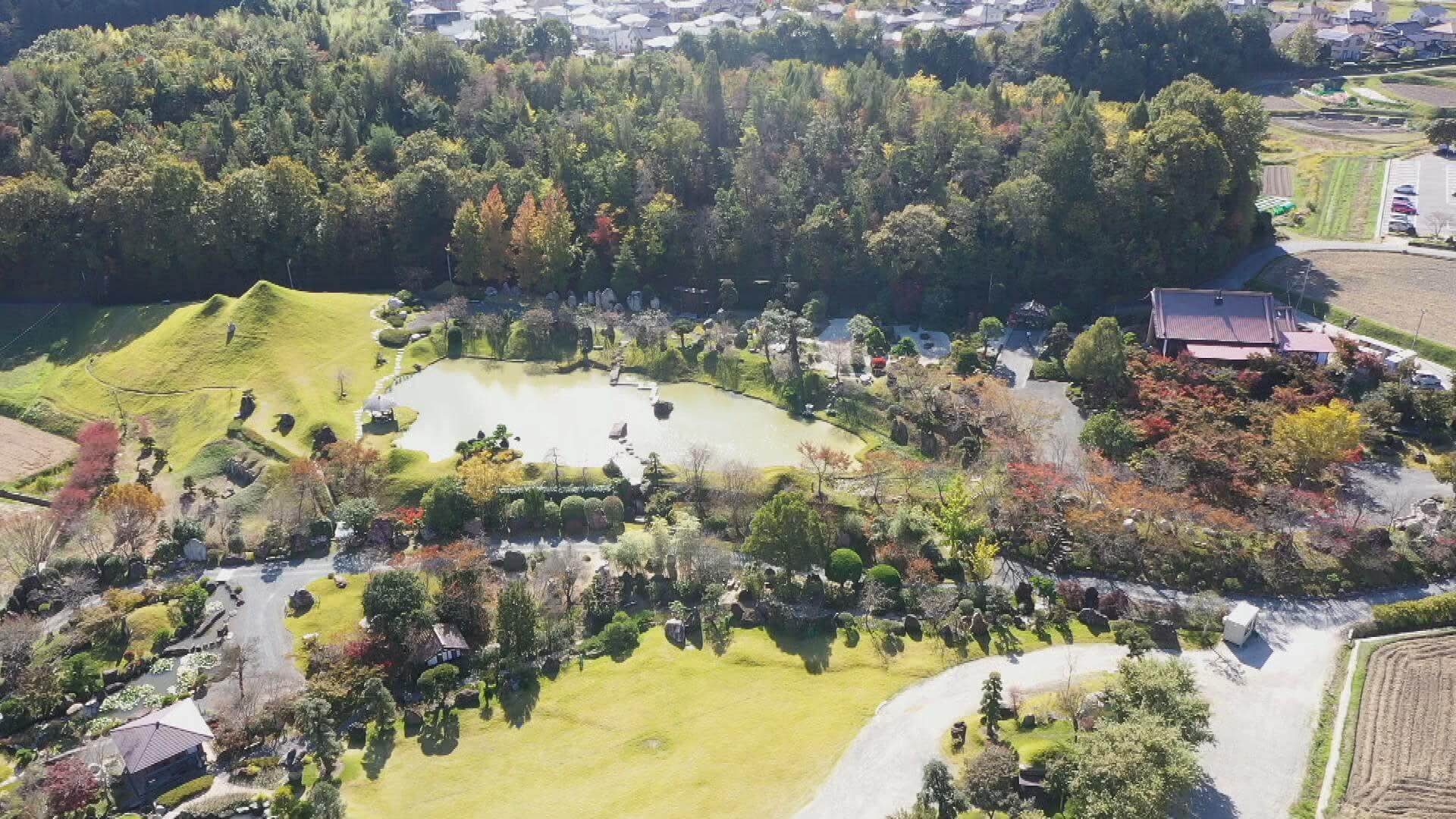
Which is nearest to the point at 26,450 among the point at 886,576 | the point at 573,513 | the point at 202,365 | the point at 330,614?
the point at 202,365

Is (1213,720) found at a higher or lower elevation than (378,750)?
higher

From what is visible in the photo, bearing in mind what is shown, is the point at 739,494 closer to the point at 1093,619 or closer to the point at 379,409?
the point at 1093,619

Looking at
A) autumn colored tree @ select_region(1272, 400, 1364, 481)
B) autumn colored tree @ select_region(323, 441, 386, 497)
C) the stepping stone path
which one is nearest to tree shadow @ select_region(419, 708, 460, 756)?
autumn colored tree @ select_region(323, 441, 386, 497)

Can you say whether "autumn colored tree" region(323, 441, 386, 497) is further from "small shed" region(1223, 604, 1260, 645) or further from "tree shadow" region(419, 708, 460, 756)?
"small shed" region(1223, 604, 1260, 645)

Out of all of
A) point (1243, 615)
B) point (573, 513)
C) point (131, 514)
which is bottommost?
point (1243, 615)

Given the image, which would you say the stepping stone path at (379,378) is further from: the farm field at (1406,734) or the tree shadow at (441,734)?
the farm field at (1406,734)

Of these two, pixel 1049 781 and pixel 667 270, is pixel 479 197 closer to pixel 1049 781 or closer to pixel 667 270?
pixel 667 270

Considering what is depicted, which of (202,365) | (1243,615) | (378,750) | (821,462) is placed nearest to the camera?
(378,750)
